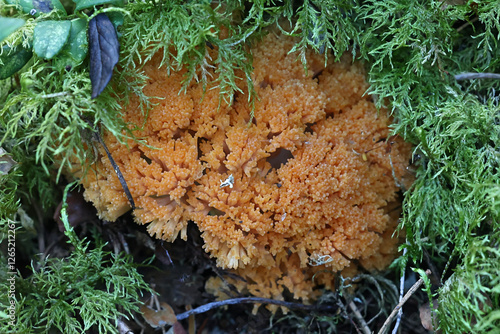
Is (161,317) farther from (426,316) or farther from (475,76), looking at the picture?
(475,76)

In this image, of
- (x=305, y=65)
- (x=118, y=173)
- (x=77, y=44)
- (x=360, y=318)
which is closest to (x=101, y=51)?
(x=77, y=44)

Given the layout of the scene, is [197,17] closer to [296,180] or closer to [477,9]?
[296,180]

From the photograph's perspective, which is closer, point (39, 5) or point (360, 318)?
point (39, 5)

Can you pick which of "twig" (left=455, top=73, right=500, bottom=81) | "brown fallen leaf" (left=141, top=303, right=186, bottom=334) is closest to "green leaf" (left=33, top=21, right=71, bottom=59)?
"brown fallen leaf" (left=141, top=303, right=186, bottom=334)

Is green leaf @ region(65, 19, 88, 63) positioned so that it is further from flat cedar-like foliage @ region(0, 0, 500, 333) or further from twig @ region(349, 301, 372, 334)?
twig @ region(349, 301, 372, 334)

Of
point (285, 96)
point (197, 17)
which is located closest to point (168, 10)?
point (197, 17)

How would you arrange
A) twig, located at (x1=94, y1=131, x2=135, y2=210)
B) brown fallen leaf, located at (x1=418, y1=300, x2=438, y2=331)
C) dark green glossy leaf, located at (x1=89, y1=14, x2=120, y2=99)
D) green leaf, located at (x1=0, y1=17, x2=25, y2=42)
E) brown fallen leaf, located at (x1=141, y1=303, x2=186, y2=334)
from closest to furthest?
1. green leaf, located at (x1=0, y1=17, x2=25, y2=42)
2. dark green glossy leaf, located at (x1=89, y1=14, x2=120, y2=99)
3. twig, located at (x1=94, y1=131, x2=135, y2=210)
4. brown fallen leaf, located at (x1=418, y1=300, x2=438, y2=331)
5. brown fallen leaf, located at (x1=141, y1=303, x2=186, y2=334)
